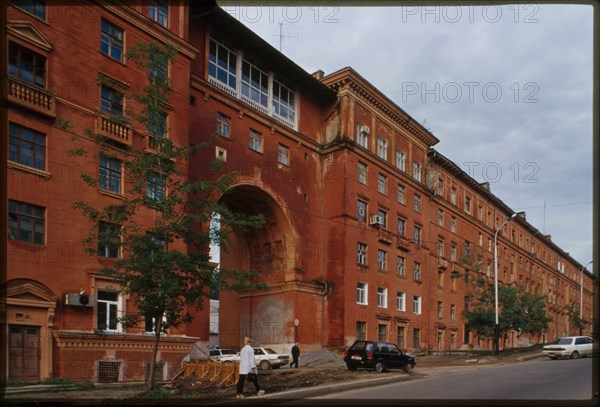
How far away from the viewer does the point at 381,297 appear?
42.1 m

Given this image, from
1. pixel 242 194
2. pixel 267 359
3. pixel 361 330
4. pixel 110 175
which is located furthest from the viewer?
pixel 361 330

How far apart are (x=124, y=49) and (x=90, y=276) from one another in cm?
997

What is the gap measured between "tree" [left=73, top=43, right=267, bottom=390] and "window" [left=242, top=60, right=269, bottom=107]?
16.7 metres

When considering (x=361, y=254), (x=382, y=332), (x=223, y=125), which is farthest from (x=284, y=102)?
(x=382, y=332)

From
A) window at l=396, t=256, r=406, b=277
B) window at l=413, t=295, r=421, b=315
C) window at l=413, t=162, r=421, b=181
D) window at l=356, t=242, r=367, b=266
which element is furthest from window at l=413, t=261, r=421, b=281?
window at l=356, t=242, r=367, b=266

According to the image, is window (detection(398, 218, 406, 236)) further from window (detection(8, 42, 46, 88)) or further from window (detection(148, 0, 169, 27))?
window (detection(8, 42, 46, 88))

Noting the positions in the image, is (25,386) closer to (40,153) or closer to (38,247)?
(38,247)

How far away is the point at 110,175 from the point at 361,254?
21849 mm

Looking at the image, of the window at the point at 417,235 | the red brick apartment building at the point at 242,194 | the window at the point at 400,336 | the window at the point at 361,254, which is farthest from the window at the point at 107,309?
the window at the point at 417,235

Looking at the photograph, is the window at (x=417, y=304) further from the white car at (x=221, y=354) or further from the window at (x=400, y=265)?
the white car at (x=221, y=354)

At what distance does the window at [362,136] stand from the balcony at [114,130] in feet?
68.4

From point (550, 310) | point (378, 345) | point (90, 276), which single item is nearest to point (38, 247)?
point (90, 276)

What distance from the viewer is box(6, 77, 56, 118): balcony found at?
19484 mm

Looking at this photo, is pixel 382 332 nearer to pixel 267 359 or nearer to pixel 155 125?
pixel 267 359
